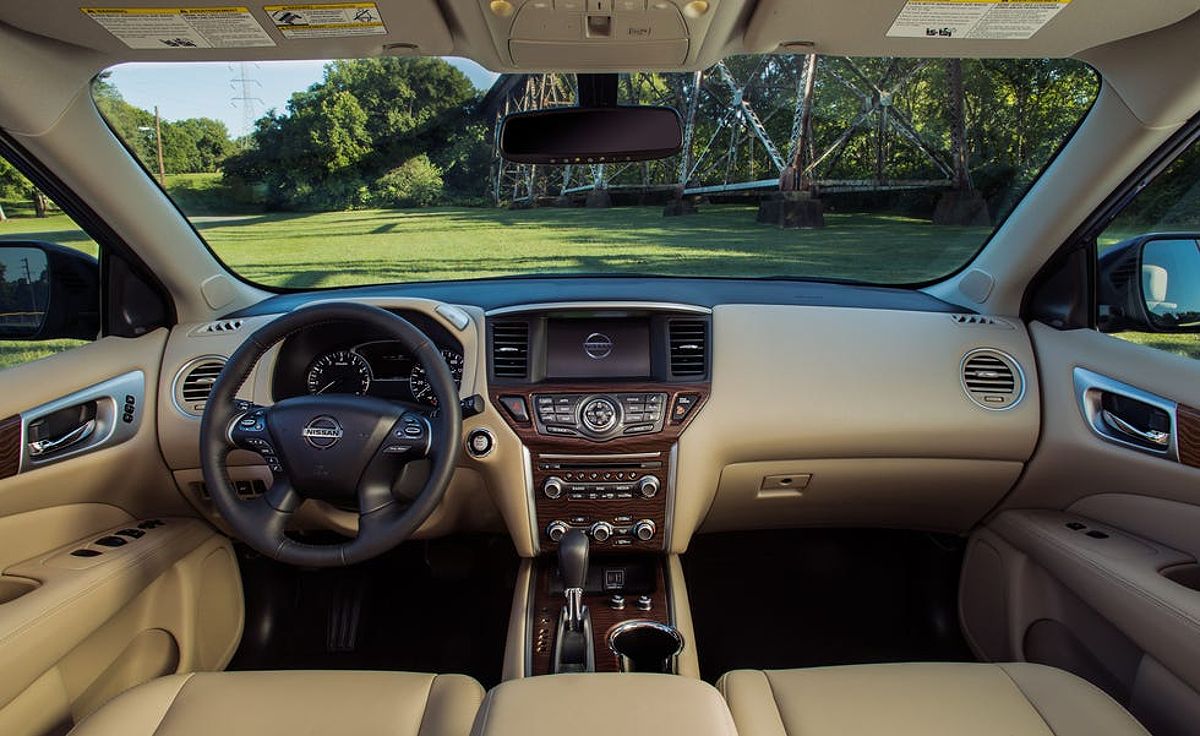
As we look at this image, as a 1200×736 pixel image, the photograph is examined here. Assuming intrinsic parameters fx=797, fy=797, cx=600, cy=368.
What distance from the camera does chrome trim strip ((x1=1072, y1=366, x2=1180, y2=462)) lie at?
224 centimetres

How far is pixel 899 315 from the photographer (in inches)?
111

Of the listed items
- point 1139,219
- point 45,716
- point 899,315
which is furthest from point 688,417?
point 45,716

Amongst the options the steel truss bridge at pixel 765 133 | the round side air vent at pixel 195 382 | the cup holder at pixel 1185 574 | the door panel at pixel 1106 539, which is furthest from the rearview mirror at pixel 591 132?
the cup holder at pixel 1185 574

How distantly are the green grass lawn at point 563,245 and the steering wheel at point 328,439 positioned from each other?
3.39 feet

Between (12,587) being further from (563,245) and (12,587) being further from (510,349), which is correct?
(563,245)

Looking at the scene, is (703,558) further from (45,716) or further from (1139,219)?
(45,716)

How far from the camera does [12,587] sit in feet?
7.29

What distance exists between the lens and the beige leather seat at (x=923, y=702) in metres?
1.66

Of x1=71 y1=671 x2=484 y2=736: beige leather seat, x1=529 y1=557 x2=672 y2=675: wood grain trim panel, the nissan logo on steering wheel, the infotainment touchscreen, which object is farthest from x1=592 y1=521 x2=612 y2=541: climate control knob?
the nissan logo on steering wheel

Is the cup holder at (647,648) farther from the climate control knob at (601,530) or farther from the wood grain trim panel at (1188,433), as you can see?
the wood grain trim panel at (1188,433)

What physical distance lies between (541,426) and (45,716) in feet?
5.07

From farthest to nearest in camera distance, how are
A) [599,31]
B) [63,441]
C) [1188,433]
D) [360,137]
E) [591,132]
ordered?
[360,137] < [63,441] < [591,132] < [1188,433] < [599,31]

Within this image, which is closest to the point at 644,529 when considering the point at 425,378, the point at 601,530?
the point at 601,530

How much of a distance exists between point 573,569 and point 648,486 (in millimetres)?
399
